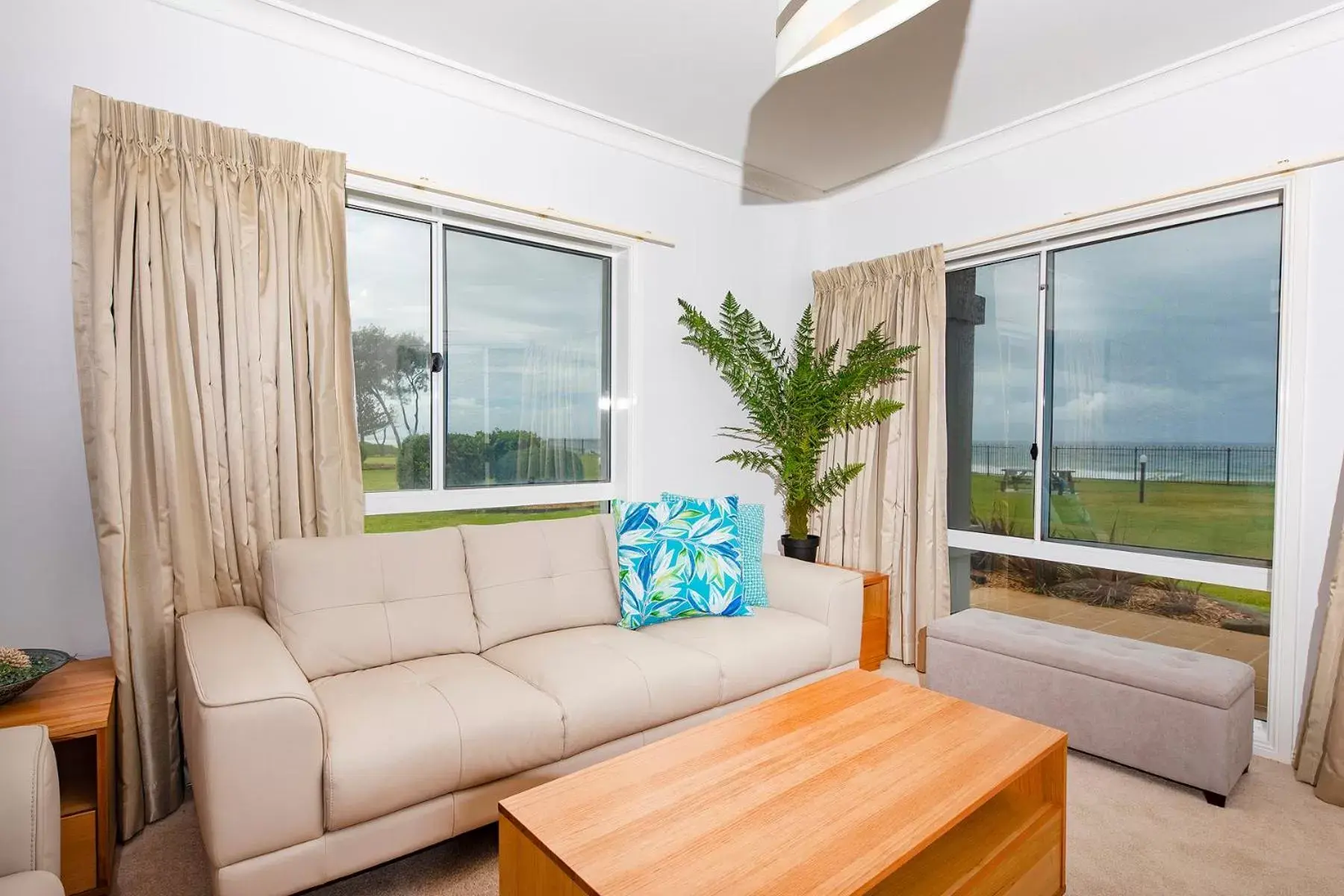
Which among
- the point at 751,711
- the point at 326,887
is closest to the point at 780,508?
the point at 751,711

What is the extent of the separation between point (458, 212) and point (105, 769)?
89.1 inches

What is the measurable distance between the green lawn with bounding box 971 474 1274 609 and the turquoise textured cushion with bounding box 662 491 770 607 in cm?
134

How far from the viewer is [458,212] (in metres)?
3.04

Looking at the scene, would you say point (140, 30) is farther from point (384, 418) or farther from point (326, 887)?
point (326, 887)

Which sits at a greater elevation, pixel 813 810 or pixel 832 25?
pixel 832 25

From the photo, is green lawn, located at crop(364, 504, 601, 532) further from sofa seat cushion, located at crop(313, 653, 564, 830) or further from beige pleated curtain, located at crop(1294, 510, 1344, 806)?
beige pleated curtain, located at crop(1294, 510, 1344, 806)

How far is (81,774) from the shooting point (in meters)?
1.95

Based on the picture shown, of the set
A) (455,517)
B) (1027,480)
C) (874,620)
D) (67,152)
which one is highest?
(67,152)

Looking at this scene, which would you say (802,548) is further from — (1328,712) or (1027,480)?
(1328,712)

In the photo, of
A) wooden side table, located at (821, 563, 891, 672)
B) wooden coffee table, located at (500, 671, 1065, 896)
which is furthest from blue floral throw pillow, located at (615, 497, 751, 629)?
wooden side table, located at (821, 563, 891, 672)

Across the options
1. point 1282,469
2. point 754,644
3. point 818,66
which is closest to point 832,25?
point 818,66

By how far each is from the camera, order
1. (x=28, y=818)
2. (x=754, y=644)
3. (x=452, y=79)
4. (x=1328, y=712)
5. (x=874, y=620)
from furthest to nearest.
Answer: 1. (x=874, y=620)
2. (x=452, y=79)
3. (x=754, y=644)
4. (x=1328, y=712)
5. (x=28, y=818)

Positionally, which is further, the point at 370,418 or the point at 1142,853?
the point at 370,418

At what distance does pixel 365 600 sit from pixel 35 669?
81 cm
